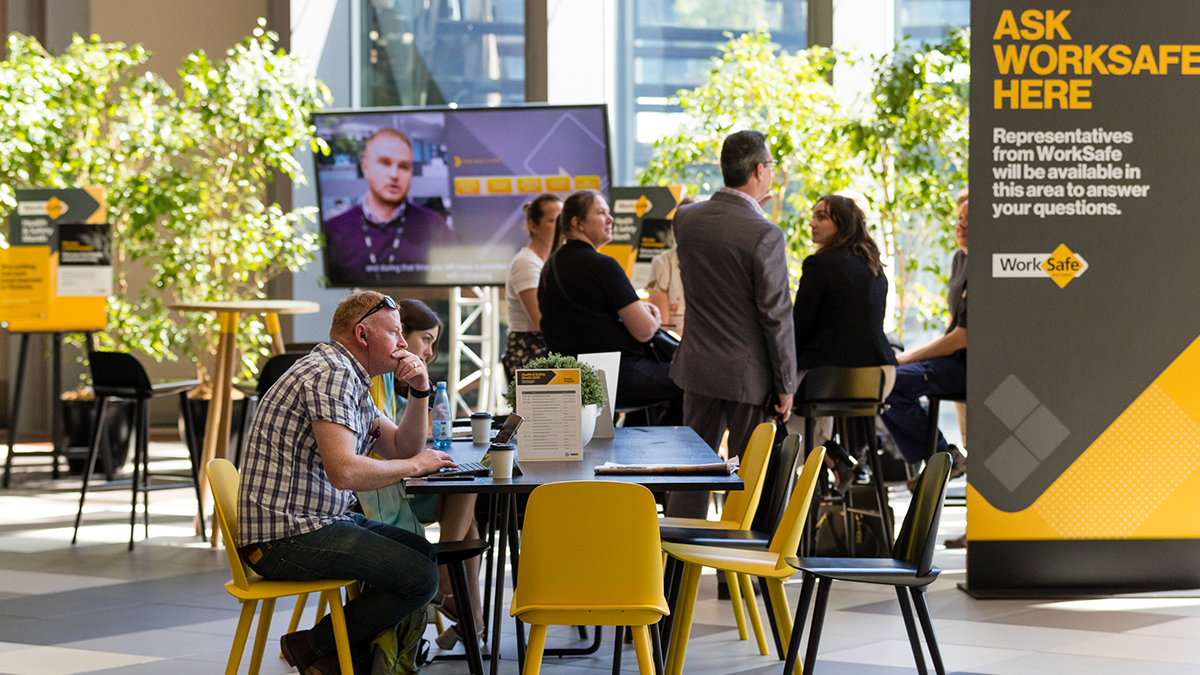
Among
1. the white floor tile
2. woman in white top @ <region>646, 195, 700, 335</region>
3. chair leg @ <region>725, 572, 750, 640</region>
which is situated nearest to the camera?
the white floor tile

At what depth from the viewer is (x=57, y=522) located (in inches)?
252

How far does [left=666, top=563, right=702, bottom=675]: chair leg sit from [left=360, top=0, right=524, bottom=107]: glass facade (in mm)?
7001

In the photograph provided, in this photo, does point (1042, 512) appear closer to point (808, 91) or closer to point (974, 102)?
point (974, 102)

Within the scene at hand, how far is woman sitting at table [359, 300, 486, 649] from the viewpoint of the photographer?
3.79 metres

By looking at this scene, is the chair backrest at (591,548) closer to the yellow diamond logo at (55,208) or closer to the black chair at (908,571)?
the black chair at (908,571)

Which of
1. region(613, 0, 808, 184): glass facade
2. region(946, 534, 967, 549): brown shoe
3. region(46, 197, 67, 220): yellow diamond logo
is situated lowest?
region(946, 534, 967, 549): brown shoe

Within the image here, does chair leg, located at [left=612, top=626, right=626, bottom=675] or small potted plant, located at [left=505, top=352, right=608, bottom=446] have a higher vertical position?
small potted plant, located at [left=505, top=352, right=608, bottom=446]

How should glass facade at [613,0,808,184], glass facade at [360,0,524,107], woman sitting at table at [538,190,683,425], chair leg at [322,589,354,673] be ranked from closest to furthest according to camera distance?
1. chair leg at [322,589,354,673]
2. woman sitting at table at [538,190,683,425]
3. glass facade at [613,0,808,184]
4. glass facade at [360,0,524,107]

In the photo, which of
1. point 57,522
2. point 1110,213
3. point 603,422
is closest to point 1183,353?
point 1110,213

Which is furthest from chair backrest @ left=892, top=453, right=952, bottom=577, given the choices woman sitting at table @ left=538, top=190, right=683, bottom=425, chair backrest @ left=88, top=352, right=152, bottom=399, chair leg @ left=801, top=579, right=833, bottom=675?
chair backrest @ left=88, top=352, right=152, bottom=399

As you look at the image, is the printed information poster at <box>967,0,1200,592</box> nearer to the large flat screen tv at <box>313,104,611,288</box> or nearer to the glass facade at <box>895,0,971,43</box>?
the large flat screen tv at <box>313,104,611,288</box>

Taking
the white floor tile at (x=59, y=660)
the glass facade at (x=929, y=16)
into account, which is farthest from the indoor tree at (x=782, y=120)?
the white floor tile at (x=59, y=660)

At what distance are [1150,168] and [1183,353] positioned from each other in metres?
0.72

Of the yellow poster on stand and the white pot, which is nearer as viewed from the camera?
the white pot
